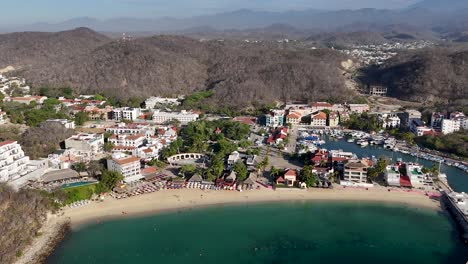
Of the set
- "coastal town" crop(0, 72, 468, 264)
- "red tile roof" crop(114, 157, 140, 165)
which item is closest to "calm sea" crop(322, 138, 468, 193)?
"coastal town" crop(0, 72, 468, 264)

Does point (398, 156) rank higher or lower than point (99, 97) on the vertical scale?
lower

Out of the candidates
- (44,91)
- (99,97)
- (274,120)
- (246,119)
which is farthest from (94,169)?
(44,91)

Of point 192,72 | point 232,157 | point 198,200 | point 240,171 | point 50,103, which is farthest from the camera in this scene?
point 192,72

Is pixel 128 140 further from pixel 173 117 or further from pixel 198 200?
pixel 198 200

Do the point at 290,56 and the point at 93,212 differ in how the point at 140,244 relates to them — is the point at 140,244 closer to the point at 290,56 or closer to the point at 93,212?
the point at 93,212

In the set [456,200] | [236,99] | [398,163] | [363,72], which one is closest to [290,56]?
[363,72]

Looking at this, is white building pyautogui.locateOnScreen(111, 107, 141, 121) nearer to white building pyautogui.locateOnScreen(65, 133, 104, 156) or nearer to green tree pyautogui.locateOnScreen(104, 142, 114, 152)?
white building pyautogui.locateOnScreen(65, 133, 104, 156)
